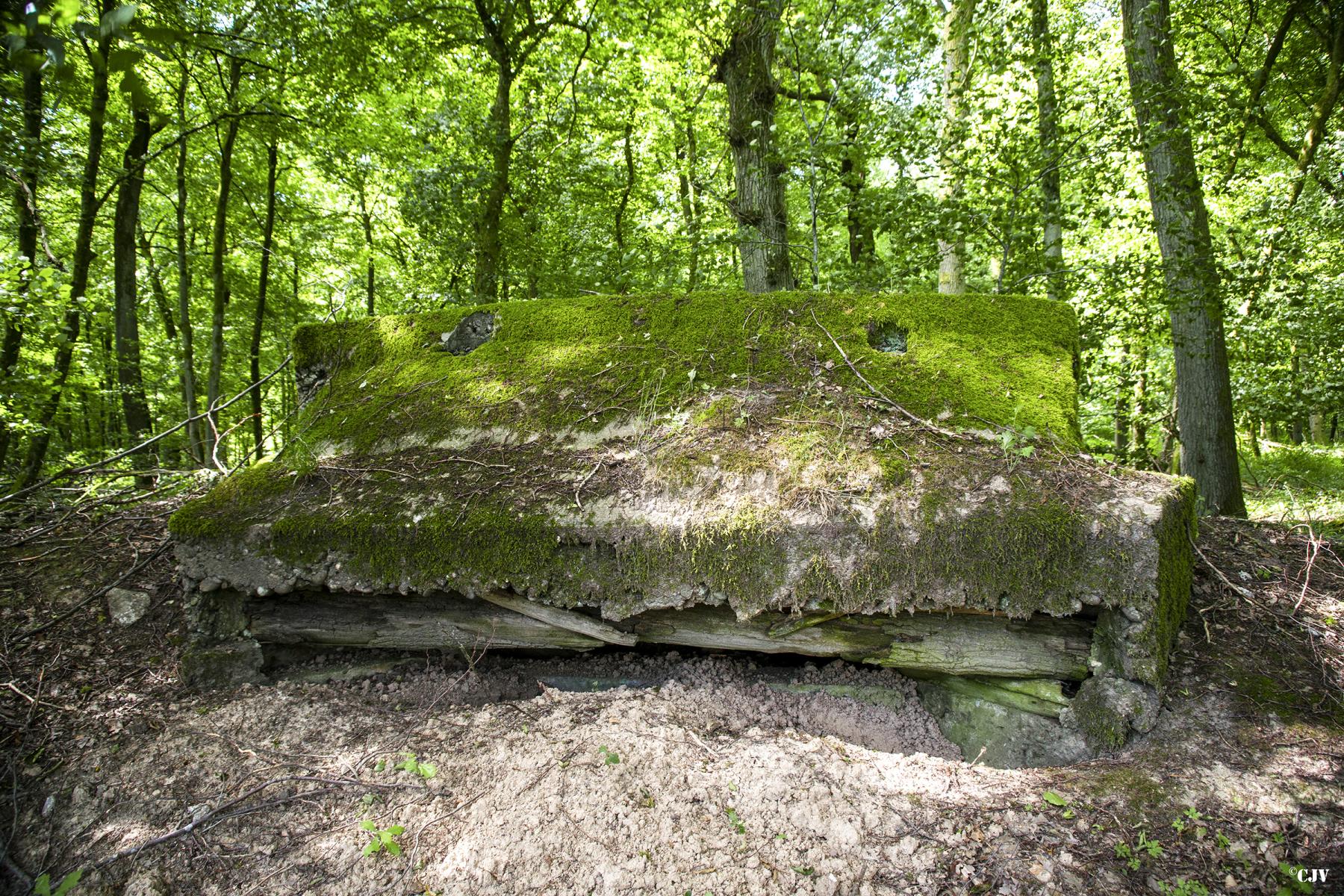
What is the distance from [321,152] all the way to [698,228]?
6.15m

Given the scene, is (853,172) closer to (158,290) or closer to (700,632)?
(700,632)

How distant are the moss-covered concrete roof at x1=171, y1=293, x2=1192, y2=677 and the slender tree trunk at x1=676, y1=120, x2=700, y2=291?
104 inches

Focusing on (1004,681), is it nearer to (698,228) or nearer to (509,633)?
(509,633)

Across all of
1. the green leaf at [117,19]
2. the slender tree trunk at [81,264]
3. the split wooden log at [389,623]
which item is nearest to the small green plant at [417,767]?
the split wooden log at [389,623]

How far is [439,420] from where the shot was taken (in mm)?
3910

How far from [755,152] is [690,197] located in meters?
3.13

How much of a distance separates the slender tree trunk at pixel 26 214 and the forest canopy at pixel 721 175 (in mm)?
42

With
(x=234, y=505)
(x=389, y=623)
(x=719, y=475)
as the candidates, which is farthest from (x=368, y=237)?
(x=719, y=475)

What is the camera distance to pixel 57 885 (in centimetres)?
218

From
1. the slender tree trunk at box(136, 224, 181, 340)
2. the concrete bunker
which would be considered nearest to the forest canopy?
the slender tree trunk at box(136, 224, 181, 340)

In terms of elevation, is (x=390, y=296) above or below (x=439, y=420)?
above

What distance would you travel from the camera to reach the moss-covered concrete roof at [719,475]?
2783 millimetres

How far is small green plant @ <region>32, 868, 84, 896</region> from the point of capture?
2.14 meters

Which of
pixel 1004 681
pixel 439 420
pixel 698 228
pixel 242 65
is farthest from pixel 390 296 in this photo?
pixel 1004 681
